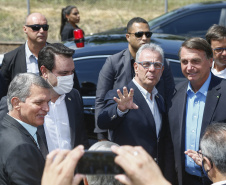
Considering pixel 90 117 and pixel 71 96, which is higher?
pixel 71 96

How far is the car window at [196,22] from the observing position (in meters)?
7.82

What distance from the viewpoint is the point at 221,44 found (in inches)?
177

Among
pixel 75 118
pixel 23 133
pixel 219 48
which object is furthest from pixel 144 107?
pixel 219 48

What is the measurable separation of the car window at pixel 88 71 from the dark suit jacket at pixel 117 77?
21.8 inches

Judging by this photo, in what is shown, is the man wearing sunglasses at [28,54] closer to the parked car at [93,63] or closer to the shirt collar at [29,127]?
the parked car at [93,63]

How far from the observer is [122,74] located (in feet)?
14.1

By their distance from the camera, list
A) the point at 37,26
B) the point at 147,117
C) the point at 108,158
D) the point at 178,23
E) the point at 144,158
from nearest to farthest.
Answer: the point at 144,158 < the point at 108,158 < the point at 147,117 < the point at 37,26 < the point at 178,23

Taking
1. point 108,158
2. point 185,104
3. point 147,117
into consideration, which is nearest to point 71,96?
point 147,117

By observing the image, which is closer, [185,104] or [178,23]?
[185,104]

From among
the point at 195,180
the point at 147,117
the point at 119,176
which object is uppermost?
the point at 119,176

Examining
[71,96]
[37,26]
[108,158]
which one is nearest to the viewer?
[108,158]

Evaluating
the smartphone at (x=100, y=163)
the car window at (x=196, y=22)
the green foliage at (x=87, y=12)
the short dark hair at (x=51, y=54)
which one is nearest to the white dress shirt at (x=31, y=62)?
the short dark hair at (x=51, y=54)

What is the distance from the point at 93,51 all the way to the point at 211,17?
12.4ft

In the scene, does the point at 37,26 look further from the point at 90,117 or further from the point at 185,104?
the point at 185,104
